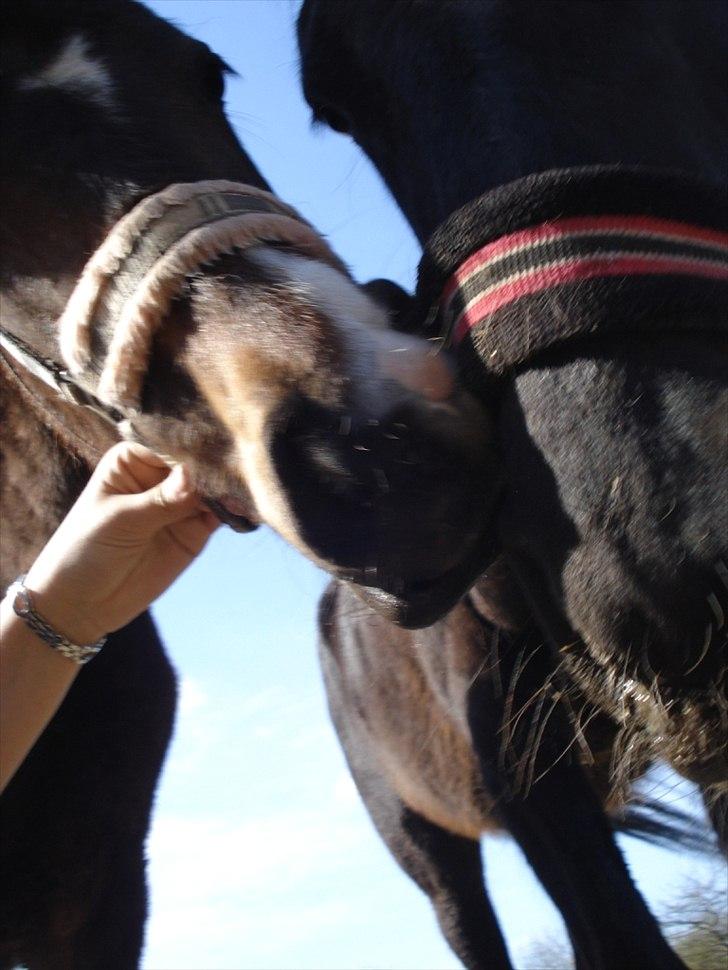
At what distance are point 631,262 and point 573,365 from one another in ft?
0.42

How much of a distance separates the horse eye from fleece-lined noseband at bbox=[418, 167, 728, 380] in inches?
27.6

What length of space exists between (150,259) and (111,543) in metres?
0.38

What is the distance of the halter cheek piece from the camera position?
1.40 m

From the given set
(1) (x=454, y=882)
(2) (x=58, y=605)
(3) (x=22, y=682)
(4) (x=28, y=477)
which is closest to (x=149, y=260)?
(2) (x=58, y=605)

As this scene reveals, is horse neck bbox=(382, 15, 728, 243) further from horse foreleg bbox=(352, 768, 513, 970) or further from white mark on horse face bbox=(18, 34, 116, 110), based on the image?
horse foreleg bbox=(352, 768, 513, 970)

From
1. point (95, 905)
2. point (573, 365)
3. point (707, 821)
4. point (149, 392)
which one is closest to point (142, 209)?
point (149, 392)

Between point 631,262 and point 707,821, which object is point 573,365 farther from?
point 707,821

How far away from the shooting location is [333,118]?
6.75 feet

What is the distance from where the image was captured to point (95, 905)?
2207 millimetres

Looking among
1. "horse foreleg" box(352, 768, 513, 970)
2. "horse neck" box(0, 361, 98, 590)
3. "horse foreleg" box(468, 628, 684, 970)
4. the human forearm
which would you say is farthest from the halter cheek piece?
"horse foreleg" box(352, 768, 513, 970)

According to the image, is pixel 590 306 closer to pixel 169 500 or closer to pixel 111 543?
pixel 169 500

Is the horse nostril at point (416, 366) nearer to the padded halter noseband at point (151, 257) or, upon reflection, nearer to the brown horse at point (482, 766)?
the padded halter noseband at point (151, 257)

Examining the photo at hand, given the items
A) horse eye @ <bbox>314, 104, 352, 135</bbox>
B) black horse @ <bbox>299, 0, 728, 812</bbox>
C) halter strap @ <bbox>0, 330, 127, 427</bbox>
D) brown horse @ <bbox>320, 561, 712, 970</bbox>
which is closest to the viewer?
black horse @ <bbox>299, 0, 728, 812</bbox>

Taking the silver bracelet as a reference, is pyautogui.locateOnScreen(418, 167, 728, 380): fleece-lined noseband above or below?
above
